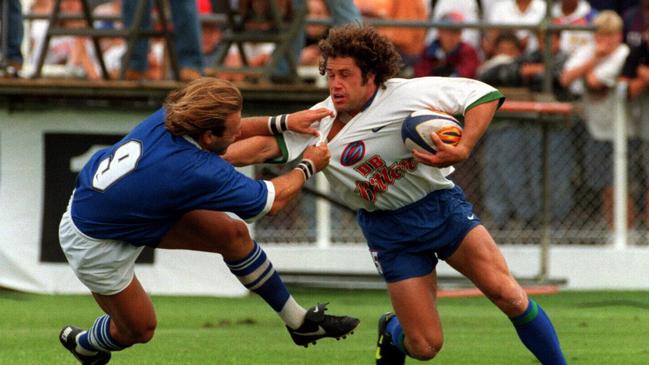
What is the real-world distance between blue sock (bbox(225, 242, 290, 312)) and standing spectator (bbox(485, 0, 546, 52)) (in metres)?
7.16

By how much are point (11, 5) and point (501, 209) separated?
17.1 ft

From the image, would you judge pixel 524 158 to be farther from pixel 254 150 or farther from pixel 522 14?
pixel 254 150

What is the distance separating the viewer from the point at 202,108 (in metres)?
6.96

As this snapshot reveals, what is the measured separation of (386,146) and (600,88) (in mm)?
7146

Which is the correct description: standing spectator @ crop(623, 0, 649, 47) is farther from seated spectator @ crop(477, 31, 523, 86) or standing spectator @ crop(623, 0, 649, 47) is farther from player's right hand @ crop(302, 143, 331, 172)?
player's right hand @ crop(302, 143, 331, 172)

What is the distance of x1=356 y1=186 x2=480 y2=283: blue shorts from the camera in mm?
7605

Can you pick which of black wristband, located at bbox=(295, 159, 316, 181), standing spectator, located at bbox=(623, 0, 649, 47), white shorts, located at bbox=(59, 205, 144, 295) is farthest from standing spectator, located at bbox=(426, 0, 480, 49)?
white shorts, located at bbox=(59, 205, 144, 295)

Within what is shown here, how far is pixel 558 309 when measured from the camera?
1216 cm

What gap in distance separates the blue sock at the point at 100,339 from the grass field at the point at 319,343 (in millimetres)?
864

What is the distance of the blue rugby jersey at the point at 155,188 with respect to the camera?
6996 millimetres

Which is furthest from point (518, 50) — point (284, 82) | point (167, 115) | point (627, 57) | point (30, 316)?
point (167, 115)

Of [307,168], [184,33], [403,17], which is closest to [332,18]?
[184,33]

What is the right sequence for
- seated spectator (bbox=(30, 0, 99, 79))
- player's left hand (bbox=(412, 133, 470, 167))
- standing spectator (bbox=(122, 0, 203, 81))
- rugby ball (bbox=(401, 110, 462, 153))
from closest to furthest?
player's left hand (bbox=(412, 133, 470, 167))
rugby ball (bbox=(401, 110, 462, 153))
standing spectator (bbox=(122, 0, 203, 81))
seated spectator (bbox=(30, 0, 99, 79))

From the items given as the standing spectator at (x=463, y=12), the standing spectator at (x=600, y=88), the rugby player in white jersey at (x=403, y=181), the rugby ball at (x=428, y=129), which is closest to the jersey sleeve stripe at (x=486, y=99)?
the rugby player in white jersey at (x=403, y=181)
